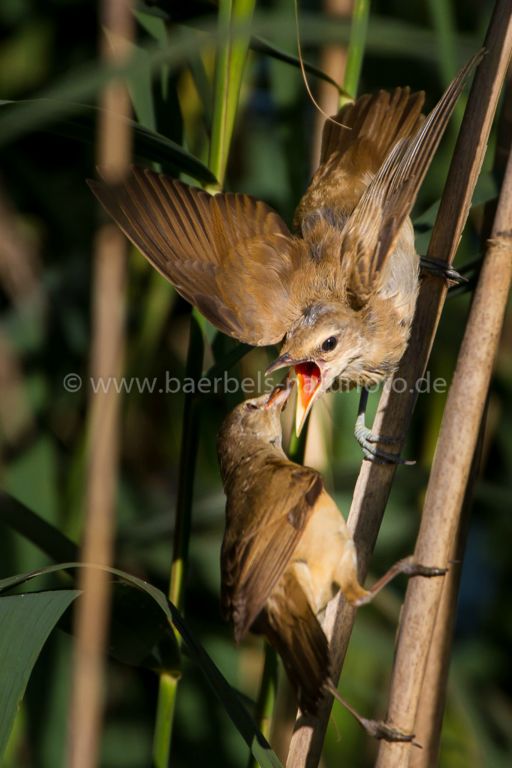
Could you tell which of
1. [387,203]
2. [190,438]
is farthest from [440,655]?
[387,203]

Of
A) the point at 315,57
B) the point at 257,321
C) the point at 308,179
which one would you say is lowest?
the point at 257,321

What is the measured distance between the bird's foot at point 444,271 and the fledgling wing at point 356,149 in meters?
0.41

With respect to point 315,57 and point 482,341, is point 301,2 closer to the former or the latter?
point 315,57

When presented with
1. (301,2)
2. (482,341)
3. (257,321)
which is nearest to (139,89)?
(257,321)

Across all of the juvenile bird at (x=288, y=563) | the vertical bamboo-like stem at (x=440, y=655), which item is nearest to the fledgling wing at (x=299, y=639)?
the juvenile bird at (x=288, y=563)

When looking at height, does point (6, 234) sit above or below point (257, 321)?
above

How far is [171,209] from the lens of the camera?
6.86ft

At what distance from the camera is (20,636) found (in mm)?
1336

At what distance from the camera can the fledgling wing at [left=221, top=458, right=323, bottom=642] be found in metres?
1.72

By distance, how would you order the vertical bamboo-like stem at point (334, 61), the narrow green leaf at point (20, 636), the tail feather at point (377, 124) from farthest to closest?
the vertical bamboo-like stem at point (334, 61)
the tail feather at point (377, 124)
the narrow green leaf at point (20, 636)

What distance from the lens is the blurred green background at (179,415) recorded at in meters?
2.33

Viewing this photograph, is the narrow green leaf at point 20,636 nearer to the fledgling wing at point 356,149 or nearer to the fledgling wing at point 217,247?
the fledgling wing at point 217,247

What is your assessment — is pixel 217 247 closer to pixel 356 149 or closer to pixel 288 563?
pixel 356 149

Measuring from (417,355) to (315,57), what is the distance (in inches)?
59.1
